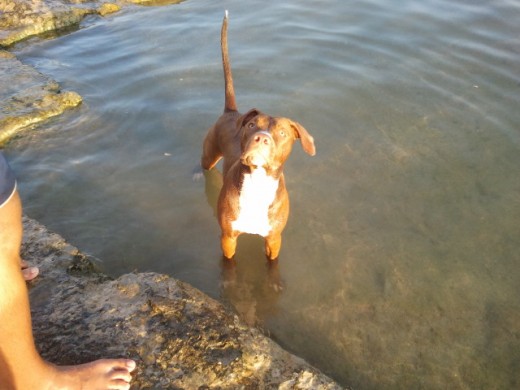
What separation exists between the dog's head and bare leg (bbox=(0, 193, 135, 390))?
148cm

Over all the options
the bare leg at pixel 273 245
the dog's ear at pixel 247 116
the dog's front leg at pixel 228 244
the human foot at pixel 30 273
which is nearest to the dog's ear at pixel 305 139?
the dog's ear at pixel 247 116

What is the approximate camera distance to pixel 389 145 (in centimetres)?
578

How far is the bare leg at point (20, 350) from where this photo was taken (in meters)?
2.17

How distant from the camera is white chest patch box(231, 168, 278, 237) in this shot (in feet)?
11.3

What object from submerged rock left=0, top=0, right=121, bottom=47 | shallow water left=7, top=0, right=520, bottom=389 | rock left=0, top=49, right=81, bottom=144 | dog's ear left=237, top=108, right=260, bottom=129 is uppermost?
submerged rock left=0, top=0, right=121, bottom=47

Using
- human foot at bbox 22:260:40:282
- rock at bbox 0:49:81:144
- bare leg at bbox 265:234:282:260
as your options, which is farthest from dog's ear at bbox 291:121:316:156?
rock at bbox 0:49:81:144

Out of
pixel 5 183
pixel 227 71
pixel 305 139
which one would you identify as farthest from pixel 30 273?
pixel 227 71

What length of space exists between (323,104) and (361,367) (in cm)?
387

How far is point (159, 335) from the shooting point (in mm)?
2896

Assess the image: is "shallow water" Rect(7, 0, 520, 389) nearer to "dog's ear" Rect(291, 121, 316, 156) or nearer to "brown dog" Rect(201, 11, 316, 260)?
"brown dog" Rect(201, 11, 316, 260)

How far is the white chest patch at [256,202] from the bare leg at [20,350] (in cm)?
142

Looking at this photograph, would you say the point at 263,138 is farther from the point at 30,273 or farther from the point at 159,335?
the point at 30,273

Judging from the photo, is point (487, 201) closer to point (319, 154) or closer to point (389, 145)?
point (389, 145)

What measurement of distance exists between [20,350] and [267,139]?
187cm
